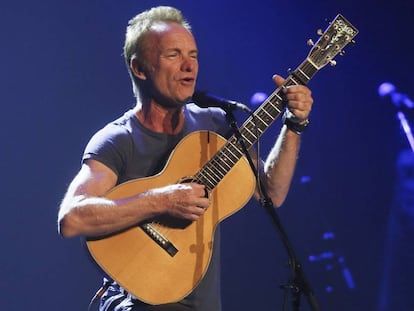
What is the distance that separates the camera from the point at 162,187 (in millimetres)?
2250

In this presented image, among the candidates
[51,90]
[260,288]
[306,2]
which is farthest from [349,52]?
[51,90]

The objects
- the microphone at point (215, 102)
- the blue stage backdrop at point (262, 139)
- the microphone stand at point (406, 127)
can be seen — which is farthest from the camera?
the microphone stand at point (406, 127)

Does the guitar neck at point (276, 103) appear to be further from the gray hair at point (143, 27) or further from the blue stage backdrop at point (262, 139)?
the blue stage backdrop at point (262, 139)

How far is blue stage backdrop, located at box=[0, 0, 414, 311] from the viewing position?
11.0 feet

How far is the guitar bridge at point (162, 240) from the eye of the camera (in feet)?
7.36

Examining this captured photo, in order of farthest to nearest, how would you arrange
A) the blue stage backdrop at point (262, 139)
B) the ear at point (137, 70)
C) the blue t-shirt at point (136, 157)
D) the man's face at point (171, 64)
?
1. the blue stage backdrop at point (262, 139)
2. the ear at point (137, 70)
3. the man's face at point (171, 64)
4. the blue t-shirt at point (136, 157)

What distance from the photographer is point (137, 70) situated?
252 centimetres

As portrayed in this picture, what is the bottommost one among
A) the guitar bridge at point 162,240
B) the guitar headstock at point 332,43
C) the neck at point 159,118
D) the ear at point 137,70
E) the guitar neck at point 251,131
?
the guitar bridge at point 162,240

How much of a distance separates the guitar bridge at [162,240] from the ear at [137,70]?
23.9 inches

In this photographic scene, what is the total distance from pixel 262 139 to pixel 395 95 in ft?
2.82

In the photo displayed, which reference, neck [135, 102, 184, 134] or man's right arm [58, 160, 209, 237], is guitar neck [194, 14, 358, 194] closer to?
man's right arm [58, 160, 209, 237]

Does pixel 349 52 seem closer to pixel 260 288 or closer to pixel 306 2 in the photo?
pixel 306 2

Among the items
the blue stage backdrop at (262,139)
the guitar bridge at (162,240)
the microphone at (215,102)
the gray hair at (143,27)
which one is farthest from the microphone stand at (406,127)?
the guitar bridge at (162,240)

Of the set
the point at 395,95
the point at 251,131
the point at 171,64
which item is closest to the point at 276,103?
the point at 251,131
